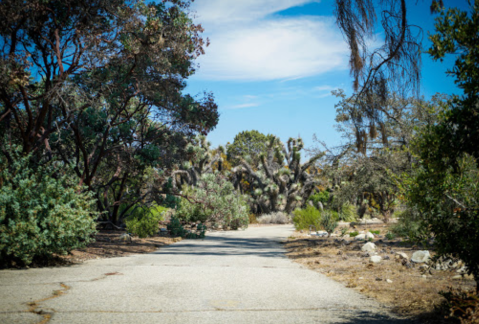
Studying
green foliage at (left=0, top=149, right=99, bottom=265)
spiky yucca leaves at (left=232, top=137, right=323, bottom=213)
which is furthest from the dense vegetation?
spiky yucca leaves at (left=232, top=137, right=323, bottom=213)

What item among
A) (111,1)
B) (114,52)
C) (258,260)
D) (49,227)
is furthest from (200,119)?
(49,227)

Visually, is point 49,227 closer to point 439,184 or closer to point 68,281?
point 68,281

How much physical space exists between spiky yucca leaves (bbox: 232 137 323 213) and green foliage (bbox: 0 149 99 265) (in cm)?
2531

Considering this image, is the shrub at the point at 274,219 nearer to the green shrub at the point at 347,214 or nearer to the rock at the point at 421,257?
the green shrub at the point at 347,214

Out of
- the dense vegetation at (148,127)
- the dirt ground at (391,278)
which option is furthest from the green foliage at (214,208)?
the dirt ground at (391,278)

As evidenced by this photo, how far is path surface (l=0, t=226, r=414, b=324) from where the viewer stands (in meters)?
4.62

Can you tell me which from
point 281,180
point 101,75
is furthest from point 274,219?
point 101,75

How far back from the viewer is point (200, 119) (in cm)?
1408

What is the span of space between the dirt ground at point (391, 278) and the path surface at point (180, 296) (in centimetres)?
34

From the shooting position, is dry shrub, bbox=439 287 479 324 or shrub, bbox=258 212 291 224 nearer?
dry shrub, bbox=439 287 479 324

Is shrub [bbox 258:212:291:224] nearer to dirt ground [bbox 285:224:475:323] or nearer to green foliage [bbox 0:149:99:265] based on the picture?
dirt ground [bbox 285:224:475:323]

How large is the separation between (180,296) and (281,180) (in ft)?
92.9

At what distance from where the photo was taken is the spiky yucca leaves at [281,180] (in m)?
33.7

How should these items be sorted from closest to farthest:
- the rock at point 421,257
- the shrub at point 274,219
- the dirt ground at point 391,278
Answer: the dirt ground at point 391,278
the rock at point 421,257
the shrub at point 274,219
